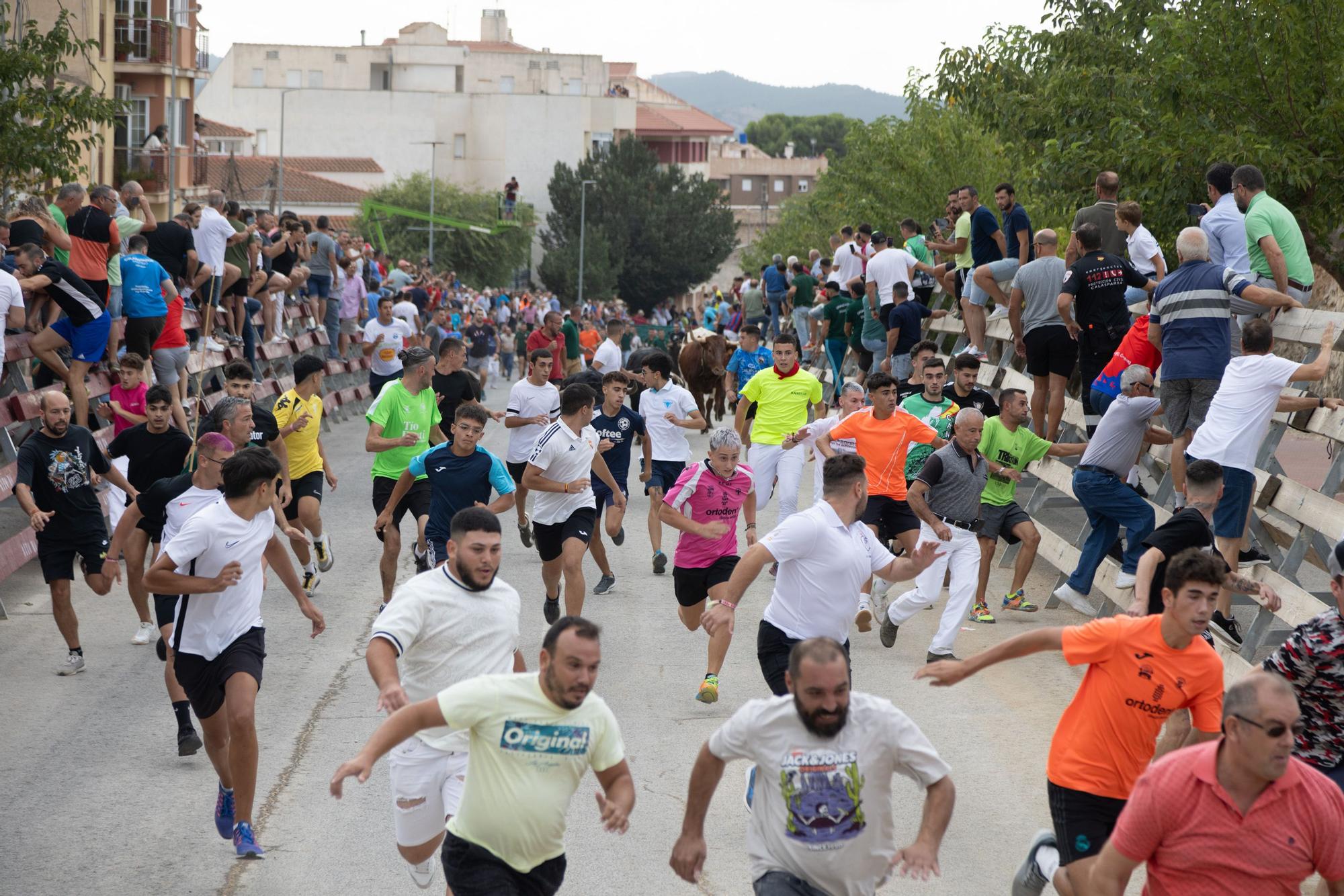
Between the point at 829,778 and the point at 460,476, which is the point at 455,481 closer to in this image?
the point at 460,476

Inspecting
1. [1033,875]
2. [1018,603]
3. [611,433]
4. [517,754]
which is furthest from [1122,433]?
[517,754]

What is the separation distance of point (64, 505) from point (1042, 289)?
9043mm

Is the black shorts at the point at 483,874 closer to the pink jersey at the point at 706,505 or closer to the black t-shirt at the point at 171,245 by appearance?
the pink jersey at the point at 706,505

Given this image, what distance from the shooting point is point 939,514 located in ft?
37.0

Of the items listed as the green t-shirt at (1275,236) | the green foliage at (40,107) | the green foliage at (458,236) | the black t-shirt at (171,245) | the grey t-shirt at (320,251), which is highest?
the green foliage at (40,107)

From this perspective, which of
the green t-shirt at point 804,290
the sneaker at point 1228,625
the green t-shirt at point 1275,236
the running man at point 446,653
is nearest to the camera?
the running man at point 446,653

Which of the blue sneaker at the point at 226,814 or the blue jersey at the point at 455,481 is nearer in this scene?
the blue sneaker at the point at 226,814

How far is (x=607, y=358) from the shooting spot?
19422mm

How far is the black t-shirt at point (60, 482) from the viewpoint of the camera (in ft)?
34.3

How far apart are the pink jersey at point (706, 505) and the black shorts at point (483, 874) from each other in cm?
511

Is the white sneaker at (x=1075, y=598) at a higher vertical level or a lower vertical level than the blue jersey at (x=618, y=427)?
lower

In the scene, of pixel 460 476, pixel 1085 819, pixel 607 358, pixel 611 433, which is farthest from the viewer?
pixel 607 358

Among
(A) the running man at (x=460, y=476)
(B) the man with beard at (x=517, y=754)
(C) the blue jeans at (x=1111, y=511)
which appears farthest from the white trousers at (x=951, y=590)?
(B) the man with beard at (x=517, y=754)

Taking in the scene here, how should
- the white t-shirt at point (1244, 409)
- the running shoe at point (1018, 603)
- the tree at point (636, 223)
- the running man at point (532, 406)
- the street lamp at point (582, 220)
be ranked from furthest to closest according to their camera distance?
the tree at point (636, 223) < the street lamp at point (582, 220) < the running man at point (532, 406) < the running shoe at point (1018, 603) < the white t-shirt at point (1244, 409)
